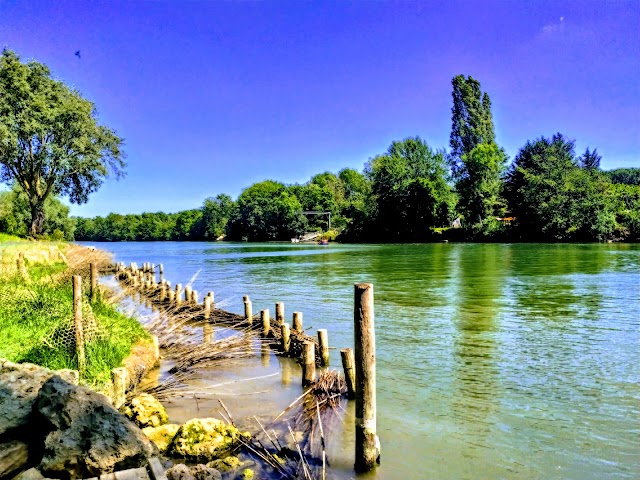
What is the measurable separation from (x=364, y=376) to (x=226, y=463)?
2.14 m

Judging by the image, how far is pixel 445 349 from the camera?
1295 centimetres

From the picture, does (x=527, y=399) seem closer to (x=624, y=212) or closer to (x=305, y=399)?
(x=305, y=399)

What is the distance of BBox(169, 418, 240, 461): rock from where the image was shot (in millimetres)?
6645

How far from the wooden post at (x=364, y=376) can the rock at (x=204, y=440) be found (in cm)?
180

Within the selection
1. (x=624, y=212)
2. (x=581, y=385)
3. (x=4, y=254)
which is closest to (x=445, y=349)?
(x=581, y=385)

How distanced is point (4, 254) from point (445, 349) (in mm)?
17750

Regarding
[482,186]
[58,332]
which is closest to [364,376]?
[58,332]

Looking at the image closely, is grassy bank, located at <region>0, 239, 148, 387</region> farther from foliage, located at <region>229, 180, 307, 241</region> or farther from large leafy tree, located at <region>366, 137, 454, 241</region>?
foliage, located at <region>229, 180, 307, 241</region>

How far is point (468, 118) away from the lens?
90250 millimetres

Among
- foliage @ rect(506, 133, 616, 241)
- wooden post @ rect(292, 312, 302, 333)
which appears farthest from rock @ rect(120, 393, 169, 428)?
foliage @ rect(506, 133, 616, 241)

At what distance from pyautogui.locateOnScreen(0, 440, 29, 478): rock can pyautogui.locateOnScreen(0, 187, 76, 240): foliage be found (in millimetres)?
60891

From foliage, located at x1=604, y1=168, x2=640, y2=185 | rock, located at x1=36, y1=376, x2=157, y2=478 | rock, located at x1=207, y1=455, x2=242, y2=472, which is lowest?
rock, located at x1=207, y1=455, x2=242, y2=472

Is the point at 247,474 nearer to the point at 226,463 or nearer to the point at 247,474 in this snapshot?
the point at 247,474

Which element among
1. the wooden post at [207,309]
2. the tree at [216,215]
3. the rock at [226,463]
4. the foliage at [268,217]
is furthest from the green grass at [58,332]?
the tree at [216,215]
